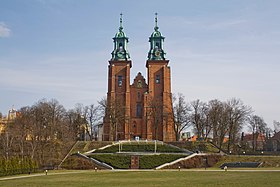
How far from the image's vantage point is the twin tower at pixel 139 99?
75125 millimetres

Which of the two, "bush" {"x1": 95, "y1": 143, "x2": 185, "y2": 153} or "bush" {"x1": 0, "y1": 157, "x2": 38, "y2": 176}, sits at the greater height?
"bush" {"x1": 95, "y1": 143, "x2": 185, "y2": 153}

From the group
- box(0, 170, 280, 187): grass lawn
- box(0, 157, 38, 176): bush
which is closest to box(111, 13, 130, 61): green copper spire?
box(0, 157, 38, 176): bush

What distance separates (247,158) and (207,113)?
16839mm

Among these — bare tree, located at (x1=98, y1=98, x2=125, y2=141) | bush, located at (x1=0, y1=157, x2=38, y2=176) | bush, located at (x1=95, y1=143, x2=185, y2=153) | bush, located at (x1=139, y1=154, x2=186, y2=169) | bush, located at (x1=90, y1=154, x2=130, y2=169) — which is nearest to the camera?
bush, located at (x1=0, y1=157, x2=38, y2=176)

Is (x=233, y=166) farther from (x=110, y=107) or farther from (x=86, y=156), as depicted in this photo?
(x=110, y=107)

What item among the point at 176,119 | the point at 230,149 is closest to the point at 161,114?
the point at 176,119

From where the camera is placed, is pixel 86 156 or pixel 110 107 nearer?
pixel 86 156

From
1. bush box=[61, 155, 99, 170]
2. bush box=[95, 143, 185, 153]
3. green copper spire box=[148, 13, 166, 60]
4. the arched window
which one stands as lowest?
bush box=[61, 155, 99, 170]

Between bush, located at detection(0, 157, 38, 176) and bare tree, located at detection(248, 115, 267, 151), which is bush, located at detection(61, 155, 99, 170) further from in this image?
bare tree, located at detection(248, 115, 267, 151)

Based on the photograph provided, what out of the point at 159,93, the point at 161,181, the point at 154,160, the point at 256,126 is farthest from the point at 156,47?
the point at 161,181

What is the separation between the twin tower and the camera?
7512 cm

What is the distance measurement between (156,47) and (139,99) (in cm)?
1267

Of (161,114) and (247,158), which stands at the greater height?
(161,114)

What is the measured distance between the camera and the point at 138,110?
81062mm
